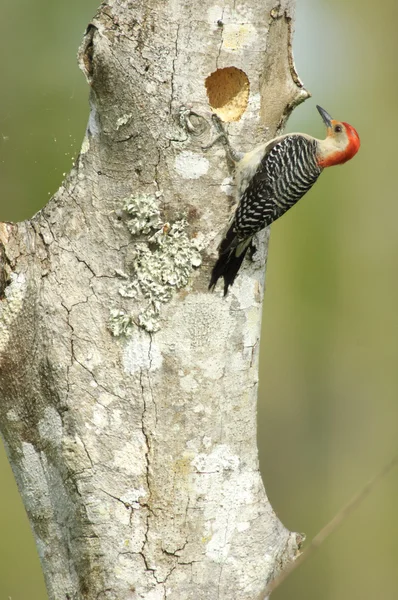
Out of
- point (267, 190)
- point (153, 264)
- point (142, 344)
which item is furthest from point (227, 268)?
point (267, 190)

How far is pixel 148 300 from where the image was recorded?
2727mm

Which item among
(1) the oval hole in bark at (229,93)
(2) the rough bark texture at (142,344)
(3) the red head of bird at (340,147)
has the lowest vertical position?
(2) the rough bark texture at (142,344)

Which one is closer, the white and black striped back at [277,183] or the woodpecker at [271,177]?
the woodpecker at [271,177]

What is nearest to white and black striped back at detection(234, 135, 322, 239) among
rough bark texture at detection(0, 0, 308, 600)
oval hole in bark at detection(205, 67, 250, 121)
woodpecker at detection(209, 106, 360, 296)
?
woodpecker at detection(209, 106, 360, 296)

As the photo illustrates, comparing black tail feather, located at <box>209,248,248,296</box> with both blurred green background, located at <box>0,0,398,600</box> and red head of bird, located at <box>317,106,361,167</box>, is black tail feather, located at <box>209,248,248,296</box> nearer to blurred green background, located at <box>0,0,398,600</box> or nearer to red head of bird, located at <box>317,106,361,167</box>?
red head of bird, located at <box>317,106,361,167</box>

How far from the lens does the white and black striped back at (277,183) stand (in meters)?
2.96

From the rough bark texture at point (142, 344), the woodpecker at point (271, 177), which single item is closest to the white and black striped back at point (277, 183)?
the woodpecker at point (271, 177)

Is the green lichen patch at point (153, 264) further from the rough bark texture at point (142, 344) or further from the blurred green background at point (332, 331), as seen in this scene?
the blurred green background at point (332, 331)

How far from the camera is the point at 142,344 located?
2.71 m

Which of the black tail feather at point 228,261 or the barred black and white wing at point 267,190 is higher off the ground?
the barred black and white wing at point 267,190

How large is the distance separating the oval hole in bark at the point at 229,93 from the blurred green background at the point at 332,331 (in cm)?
310

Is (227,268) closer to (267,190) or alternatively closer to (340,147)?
(267,190)

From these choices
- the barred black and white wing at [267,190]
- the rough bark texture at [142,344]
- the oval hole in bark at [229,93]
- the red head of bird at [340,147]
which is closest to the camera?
the rough bark texture at [142,344]

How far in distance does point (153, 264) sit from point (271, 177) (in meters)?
1.07
